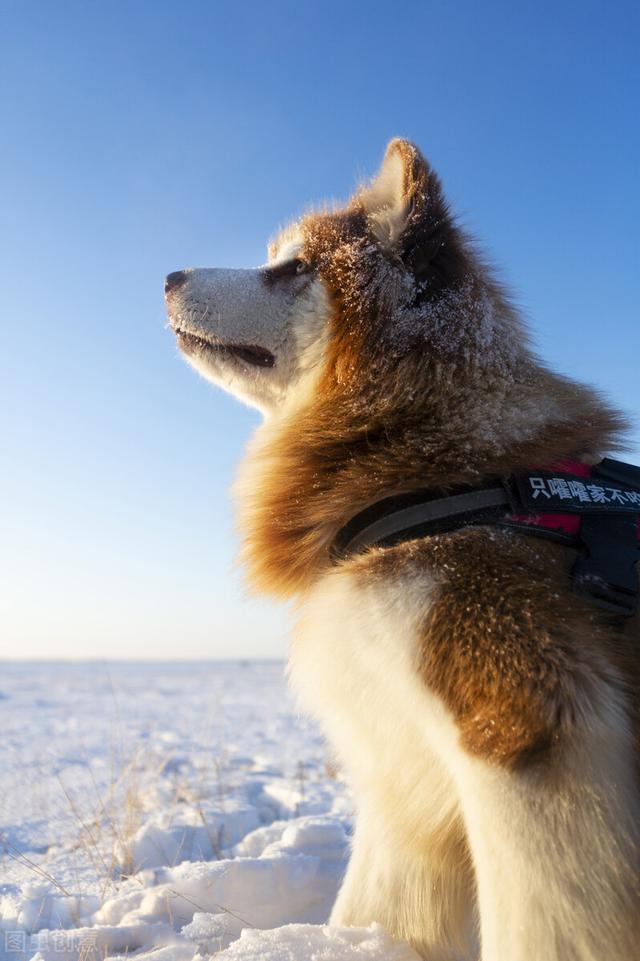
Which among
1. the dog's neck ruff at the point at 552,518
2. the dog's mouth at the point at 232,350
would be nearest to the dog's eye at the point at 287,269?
the dog's mouth at the point at 232,350

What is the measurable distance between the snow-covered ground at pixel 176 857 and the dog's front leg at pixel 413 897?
0.11m

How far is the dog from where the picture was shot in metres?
1.62

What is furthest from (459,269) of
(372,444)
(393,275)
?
(372,444)

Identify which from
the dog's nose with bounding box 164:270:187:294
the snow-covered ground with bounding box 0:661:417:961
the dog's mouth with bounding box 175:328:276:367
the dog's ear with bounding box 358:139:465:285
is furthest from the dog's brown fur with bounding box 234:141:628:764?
the snow-covered ground with bounding box 0:661:417:961

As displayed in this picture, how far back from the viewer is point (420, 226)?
2.49 m

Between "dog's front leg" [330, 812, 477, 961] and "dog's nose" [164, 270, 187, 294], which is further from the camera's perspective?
"dog's nose" [164, 270, 187, 294]

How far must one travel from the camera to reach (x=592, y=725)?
163 cm

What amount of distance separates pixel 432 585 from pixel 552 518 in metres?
0.40

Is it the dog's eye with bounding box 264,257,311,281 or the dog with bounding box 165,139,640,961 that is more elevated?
the dog's eye with bounding box 264,257,311,281

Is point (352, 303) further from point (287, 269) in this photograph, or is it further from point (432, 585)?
point (432, 585)

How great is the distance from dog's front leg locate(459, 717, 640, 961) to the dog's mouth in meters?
1.68

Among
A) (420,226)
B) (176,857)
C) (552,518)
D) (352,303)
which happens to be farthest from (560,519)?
(176,857)

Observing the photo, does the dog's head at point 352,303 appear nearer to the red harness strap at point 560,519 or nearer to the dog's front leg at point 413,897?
the red harness strap at point 560,519

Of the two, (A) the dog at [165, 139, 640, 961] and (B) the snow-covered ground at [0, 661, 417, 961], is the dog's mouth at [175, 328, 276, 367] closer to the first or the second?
(A) the dog at [165, 139, 640, 961]
